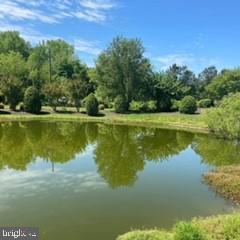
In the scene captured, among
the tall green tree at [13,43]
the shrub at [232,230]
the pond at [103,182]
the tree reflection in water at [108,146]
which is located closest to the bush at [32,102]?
the tree reflection in water at [108,146]

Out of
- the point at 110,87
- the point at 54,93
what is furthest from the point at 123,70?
the point at 54,93

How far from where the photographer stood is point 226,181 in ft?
49.0

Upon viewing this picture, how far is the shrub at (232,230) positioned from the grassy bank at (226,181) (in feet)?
13.9

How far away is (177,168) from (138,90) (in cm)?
3434

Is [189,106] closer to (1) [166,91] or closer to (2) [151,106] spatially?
(2) [151,106]

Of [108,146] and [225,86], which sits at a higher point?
[225,86]

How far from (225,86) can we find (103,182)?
56221 millimetres

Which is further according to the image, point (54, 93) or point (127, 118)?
point (54, 93)

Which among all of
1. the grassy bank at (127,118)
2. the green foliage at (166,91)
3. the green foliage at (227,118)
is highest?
the green foliage at (166,91)

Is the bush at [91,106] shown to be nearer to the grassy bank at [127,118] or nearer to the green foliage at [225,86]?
the grassy bank at [127,118]

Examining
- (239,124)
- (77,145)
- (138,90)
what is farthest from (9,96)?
(239,124)

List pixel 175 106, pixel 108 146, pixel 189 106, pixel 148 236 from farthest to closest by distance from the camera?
pixel 175 106 < pixel 189 106 < pixel 108 146 < pixel 148 236

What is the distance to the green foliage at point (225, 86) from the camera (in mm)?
67500

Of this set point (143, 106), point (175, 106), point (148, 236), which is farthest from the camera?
A: point (175, 106)
